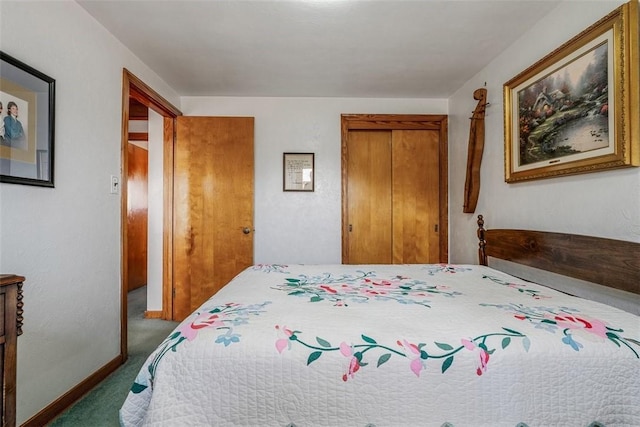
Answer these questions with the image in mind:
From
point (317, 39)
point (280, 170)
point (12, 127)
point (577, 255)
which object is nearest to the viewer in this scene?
point (12, 127)

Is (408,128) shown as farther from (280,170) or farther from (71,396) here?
(71,396)

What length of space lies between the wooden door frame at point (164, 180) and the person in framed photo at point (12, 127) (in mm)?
822

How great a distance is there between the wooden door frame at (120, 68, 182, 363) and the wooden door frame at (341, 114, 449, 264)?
6.07 feet

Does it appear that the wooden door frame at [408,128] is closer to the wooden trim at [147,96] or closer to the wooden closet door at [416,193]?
the wooden closet door at [416,193]

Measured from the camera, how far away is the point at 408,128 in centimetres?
336

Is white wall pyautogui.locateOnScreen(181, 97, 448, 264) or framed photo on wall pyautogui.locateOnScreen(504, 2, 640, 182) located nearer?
framed photo on wall pyautogui.locateOnScreen(504, 2, 640, 182)

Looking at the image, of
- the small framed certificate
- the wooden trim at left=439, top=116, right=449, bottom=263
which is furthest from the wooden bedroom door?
the wooden trim at left=439, top=116, right=449, bottom=263

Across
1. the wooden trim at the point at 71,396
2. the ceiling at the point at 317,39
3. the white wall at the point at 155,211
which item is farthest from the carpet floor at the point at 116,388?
the ceiling at the point at 317,39

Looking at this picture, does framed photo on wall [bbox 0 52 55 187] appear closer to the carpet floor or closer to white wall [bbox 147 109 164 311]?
the carpet floor

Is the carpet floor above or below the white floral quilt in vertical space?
below

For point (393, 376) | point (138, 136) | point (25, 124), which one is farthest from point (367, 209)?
point (138, 136)

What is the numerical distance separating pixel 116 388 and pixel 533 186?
3079mm

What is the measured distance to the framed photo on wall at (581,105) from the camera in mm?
1369

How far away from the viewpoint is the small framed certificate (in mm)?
3289
